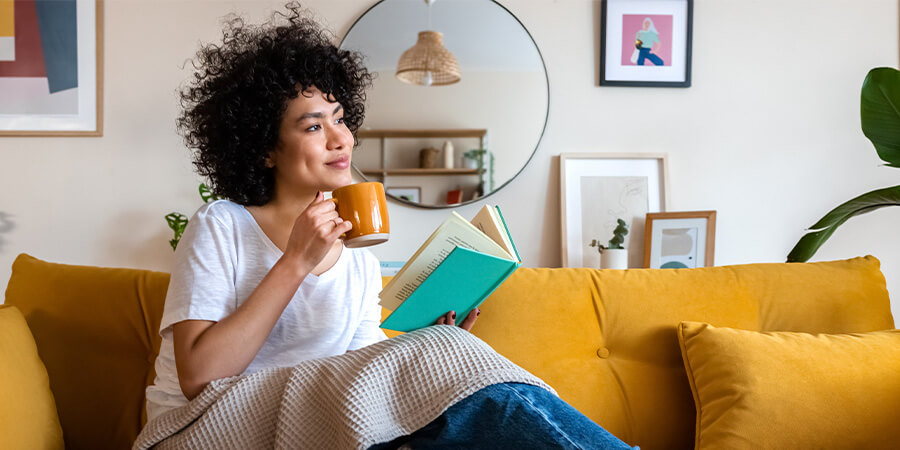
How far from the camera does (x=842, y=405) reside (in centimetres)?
126

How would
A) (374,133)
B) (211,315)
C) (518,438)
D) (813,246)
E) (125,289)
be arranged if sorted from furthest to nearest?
(374,133)
(813,246)
(125,289)
(211,315)
(518,438)

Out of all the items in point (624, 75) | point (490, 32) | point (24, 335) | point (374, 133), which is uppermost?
point (490, 32)

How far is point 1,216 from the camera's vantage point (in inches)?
85.0

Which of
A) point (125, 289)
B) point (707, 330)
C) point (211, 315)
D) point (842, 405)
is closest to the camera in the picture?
point (211, 315)

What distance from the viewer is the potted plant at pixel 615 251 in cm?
204

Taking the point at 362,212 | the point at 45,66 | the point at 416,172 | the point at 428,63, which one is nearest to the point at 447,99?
the point at 428,63

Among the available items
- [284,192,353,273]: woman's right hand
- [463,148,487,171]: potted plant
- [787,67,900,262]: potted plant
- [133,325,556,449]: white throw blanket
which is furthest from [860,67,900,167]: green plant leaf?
[284,192,353,273]: woman's right hand

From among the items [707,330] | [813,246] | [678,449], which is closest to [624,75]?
[813,246]

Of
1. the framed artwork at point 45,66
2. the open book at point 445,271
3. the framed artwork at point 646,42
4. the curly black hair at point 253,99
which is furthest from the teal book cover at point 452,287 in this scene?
the framed artwork at point 45,66

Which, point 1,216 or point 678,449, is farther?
point 1,216

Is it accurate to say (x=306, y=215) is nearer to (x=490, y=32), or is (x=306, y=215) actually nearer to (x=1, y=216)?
(x=490, y=32)

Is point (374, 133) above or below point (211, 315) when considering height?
above

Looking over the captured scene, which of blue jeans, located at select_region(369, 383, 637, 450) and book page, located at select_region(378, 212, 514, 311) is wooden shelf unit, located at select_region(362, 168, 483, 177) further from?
blue jeans, located at select_region(369, 383, 637, 450)

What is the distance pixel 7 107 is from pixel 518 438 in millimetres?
2132
